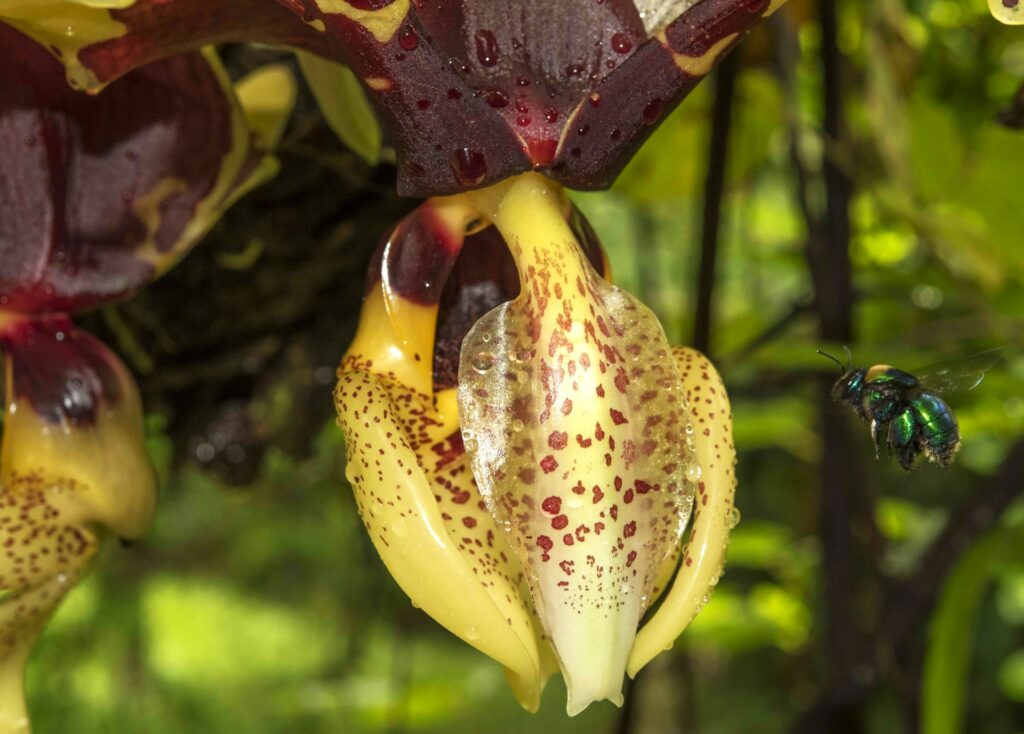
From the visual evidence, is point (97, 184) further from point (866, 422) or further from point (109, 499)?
point (866, 422)

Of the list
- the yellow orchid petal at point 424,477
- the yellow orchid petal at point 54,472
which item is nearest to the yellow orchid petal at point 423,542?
the yellow orchid petal at point 424,477

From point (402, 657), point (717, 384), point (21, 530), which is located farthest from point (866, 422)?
point (402, 657)

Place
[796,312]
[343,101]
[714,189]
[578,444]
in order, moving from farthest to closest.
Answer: [796,312], [714,189], [343,101], [578,444]

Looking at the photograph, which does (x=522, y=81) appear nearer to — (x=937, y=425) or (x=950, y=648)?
(x=937, y=425)

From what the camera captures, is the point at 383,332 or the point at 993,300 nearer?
the point at 383,332

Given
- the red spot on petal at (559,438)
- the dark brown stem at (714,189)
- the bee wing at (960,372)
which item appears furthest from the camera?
the dark brown stem at (714,189)

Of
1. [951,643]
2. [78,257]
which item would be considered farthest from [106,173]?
[951,643]

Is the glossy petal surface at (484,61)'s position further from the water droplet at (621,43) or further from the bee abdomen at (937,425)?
the bee abdomen at (937,425)
